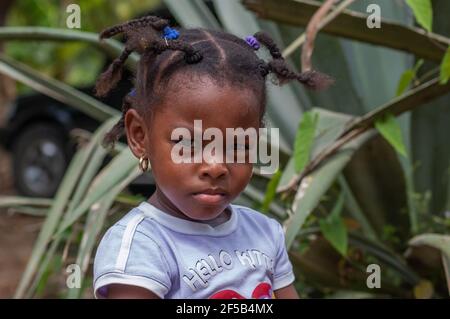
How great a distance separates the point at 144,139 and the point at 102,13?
7.34 metres

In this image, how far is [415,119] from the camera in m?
2.60

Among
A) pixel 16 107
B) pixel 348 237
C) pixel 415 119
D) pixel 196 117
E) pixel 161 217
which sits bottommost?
pixel 16 107

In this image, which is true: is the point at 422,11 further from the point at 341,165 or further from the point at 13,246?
the point at 13,246

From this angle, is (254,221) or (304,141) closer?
(254,221)

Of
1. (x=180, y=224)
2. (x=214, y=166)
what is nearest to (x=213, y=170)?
(x=214, y=166)

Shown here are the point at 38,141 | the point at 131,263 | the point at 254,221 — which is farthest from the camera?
the point at 38,141

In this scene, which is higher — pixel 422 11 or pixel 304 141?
pixel 422 11

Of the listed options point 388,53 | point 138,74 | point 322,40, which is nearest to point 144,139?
point 138,74

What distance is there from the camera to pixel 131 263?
1.31 m

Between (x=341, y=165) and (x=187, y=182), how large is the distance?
2.70ft

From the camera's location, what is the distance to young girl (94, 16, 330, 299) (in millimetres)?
1317

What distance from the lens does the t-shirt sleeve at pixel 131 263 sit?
129cm

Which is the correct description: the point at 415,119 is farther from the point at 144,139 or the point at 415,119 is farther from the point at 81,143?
the point at 144,139

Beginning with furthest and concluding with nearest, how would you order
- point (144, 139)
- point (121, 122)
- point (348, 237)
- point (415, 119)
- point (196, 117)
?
1. point (415, 119)
2. point (348, 237)
3. point (121, 122)
4. point (144, 139)
5. point (196, 117)
